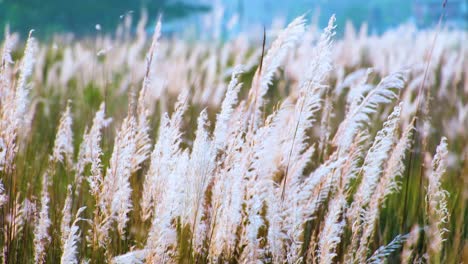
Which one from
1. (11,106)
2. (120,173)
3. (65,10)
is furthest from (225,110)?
(65,10)

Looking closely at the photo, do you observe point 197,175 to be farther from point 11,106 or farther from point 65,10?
point 65,10

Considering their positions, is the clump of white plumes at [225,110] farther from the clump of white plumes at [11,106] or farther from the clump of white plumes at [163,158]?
the clump of white plumes at [11,106]

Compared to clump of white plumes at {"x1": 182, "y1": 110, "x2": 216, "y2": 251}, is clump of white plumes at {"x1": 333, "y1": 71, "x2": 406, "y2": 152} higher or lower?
clump of white plumes at {"x1": 333, "y1": 71, "x2": 406, "y2": 152}

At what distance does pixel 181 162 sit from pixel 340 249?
729mm

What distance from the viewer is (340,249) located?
2.13m

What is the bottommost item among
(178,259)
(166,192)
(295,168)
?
(178,259)

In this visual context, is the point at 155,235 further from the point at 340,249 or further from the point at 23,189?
the point at 23,189

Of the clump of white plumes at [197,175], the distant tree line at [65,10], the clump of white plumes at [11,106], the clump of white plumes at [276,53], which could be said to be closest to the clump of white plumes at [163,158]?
the clump of white plumes at [197,175]

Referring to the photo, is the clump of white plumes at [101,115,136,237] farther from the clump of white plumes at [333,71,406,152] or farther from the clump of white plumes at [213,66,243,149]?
the clump of white plumes at [333,71,406,152]

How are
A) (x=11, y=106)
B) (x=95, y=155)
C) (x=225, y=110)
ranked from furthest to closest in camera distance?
1. (x=11, y=106)
2. (x=95, y=155)
3. (x=225, y=110)

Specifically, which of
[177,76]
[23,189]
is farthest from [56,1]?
[23,189]

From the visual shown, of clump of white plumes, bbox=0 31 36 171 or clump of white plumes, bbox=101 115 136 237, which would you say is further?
clump of white plumes, bbox=0 31 36 171

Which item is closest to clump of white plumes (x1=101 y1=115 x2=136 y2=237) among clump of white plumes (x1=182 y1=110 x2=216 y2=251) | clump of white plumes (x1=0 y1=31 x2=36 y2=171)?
clump of white plumes (x1=182 y1=110 x2=216 y2=251)

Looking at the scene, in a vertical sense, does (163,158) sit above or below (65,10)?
below
